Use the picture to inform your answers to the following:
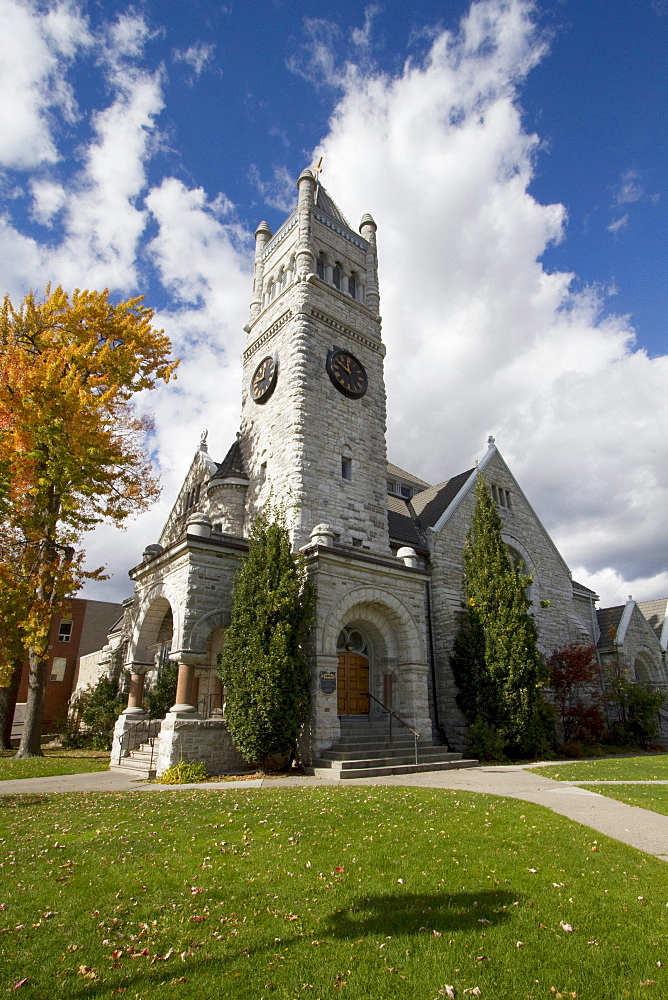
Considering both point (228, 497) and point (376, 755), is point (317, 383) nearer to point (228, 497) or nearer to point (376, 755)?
point (228, 497)

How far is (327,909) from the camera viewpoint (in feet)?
15.6

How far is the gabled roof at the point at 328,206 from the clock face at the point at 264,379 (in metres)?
8.37

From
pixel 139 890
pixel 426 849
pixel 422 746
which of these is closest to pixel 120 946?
pixel 139 890

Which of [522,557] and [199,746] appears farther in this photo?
[522,557]

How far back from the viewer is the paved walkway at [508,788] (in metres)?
7.77

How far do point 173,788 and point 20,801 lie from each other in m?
2.98

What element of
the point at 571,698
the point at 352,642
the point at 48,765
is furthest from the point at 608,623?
the point at 48,765

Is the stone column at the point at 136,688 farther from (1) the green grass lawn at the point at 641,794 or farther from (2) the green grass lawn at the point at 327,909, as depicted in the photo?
(1) the green grass lawn at the point at 641,794

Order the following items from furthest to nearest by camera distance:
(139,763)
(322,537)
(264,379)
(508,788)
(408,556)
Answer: (264,379), (408,556), (322,537), (139,763), (508,788)

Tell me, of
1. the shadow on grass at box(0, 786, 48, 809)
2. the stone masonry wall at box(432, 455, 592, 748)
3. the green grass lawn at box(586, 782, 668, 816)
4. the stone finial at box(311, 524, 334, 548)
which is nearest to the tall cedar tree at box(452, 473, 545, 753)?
the stone masonry wall at box(432, 455, 592, 748)

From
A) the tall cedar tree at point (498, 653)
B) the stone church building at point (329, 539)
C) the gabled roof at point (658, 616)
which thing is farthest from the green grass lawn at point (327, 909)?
the gabled roof at point (658, 616)

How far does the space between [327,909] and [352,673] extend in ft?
43.0

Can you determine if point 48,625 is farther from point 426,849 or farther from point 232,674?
point 426,849

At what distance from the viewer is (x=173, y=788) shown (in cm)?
1159
